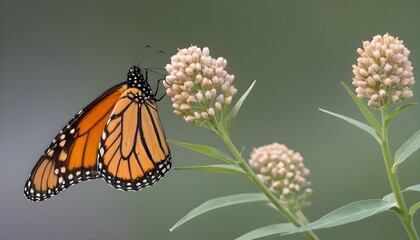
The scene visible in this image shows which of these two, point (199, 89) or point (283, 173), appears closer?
point (199, 89)

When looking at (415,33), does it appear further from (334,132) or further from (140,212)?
(140,212)

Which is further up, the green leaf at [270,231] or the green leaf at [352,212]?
the green leaf at [352,212]

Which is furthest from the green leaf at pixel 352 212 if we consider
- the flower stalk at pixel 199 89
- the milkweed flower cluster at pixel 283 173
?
the milkweed flower cluster at pixel 283 173

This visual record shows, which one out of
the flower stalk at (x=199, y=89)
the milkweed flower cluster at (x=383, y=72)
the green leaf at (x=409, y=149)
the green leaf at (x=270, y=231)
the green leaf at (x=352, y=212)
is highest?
the flower stalk at (x=199, y=89)

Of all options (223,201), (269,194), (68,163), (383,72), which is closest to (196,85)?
(223,201)

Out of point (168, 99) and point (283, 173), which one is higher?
point (168, 99)

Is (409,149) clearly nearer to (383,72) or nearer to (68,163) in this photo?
(383,72)

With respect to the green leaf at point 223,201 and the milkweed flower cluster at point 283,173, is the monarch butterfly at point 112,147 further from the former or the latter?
the green leaf at point 223,201

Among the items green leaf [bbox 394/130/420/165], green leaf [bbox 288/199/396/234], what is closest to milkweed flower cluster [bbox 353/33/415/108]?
green leaf [bbox 394/130/420/165]
